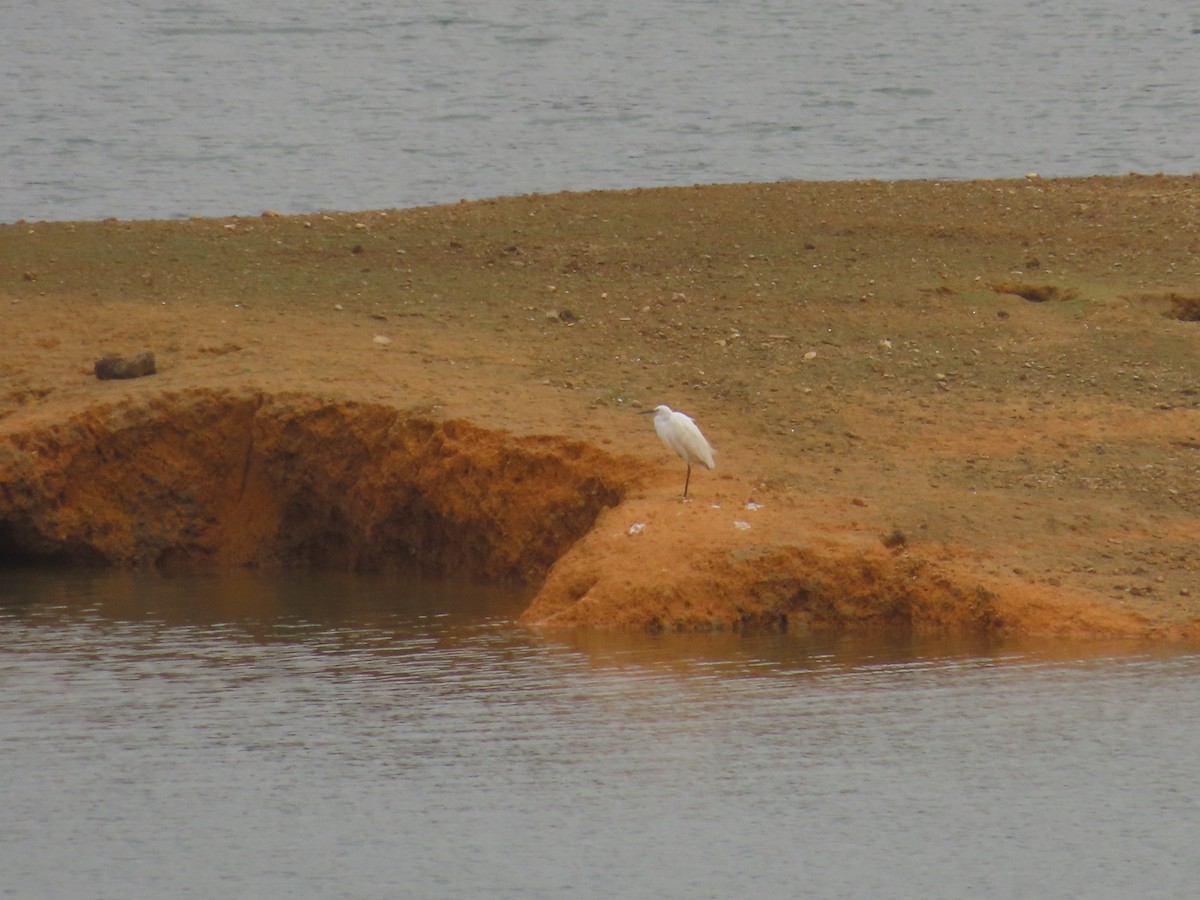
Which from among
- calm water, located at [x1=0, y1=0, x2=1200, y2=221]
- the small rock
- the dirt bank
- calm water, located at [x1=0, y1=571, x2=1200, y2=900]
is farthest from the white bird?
calm water, located at [x1=0, y1=0, x2=1200, y2=221]

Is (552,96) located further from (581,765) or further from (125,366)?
(581,765)

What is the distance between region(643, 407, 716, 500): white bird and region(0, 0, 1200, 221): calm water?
34.6 feet

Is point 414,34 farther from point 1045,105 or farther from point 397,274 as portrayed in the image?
point 397,274

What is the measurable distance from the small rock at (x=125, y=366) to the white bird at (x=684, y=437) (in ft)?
11.2

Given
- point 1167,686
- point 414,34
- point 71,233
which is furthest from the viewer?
point 414,34

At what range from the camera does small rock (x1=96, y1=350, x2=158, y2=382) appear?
12.9 meters

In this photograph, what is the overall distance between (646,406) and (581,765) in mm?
4153

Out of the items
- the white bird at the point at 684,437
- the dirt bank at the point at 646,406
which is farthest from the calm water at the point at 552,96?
the white bird at the point at 684,437

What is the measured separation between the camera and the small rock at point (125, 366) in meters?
12.9

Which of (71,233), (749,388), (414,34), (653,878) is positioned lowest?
(653,878)

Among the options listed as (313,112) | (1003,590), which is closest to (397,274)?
(1003,590)

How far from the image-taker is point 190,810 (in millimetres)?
8375

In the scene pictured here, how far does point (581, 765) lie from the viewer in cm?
874

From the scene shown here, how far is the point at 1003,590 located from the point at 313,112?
1896 centimetres
